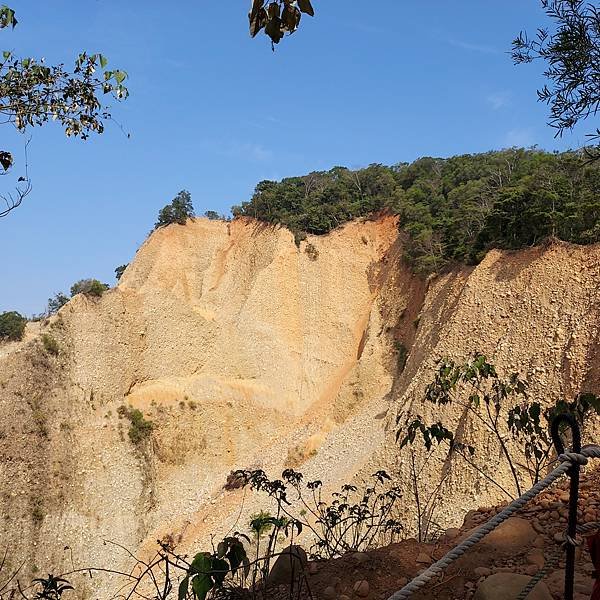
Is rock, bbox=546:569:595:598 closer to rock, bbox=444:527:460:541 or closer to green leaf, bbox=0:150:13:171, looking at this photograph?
rock, bbox=444:527:460:541

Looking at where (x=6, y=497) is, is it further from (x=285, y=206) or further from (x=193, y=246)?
(x=285, y=206)

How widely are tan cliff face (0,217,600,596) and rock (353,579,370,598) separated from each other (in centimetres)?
808

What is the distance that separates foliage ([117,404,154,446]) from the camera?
20.9 metres

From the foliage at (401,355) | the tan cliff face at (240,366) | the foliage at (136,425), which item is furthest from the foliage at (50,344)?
the foliage at (401,355)

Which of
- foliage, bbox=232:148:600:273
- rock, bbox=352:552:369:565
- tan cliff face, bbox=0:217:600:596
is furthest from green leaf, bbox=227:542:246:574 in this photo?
tan cliff face, bbox=0:217:600:596

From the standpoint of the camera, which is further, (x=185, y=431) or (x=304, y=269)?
(x=304, y=269)

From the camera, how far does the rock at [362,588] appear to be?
4559mm

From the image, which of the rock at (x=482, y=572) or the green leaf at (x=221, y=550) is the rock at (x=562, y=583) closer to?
the rock at (x=482, y=572)

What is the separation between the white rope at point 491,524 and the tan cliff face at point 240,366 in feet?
33.2

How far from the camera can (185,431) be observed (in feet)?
73.5

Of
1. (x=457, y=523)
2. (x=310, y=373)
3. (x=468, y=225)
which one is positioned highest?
(x=468, y=225)

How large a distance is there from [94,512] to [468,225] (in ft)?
58.1

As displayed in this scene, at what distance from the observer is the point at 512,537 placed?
4918 mm

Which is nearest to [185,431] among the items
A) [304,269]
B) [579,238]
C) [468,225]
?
[304,269]
